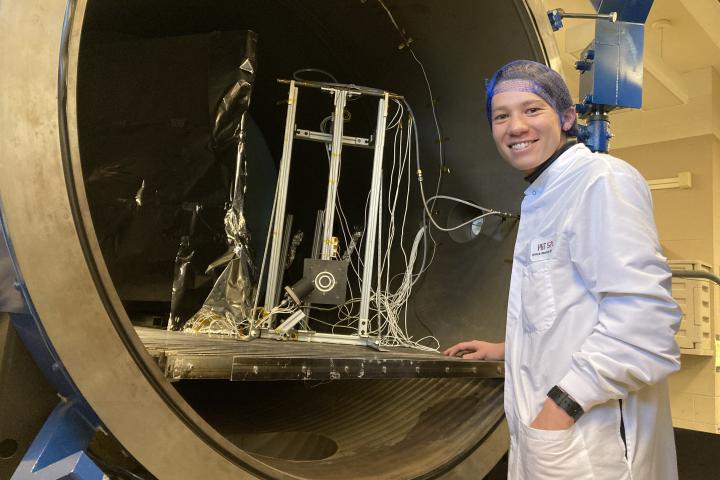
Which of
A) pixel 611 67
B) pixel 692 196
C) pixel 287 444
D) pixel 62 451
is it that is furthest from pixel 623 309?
pixel 692 196

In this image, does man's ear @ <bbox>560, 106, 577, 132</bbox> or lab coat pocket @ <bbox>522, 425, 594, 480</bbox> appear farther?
man's ear @ <bbox>560, 106, 577, 132</bbox>

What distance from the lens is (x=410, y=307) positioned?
184 centimetres

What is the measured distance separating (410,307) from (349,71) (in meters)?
0.88

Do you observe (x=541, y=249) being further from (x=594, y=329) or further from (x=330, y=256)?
(x=330, y=256)

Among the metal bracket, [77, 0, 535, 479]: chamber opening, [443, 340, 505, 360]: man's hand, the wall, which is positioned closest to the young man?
[443, 340, 505, 360]: man's hand

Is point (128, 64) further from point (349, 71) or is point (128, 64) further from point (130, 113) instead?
point (349, 71)

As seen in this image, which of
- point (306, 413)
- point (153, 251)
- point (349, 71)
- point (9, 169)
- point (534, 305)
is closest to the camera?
point (9, 169)

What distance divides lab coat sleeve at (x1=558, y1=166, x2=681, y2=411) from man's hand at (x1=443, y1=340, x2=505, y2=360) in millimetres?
410

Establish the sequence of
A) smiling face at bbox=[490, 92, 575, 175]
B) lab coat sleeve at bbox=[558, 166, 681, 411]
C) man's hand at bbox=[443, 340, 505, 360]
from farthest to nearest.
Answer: man's hand at bbox=[443, 340, 505, 360]
smiling face at bbox=[490, 92, 575, 175]
lab coat sleeve at bbox=[558, 166, 681, 411]

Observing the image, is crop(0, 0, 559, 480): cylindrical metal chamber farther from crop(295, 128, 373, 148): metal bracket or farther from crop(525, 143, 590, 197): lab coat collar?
crop(525, 143, 590, 197): lab coat collar

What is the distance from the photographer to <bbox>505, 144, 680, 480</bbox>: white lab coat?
848 millimetres

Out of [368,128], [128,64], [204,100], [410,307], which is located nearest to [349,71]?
[368,128]

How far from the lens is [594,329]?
0.90 metres

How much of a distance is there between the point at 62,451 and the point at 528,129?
922mm
